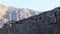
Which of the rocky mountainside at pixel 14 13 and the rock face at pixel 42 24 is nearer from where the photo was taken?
the rock face at pixel 42 24

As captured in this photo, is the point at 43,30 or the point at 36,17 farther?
the point at 36,17

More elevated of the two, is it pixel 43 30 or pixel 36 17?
pixel 36 17

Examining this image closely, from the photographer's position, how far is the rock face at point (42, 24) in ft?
26.7

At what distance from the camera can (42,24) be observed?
876cm

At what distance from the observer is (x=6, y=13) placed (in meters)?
56.8

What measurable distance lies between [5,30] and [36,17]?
11.3 ft

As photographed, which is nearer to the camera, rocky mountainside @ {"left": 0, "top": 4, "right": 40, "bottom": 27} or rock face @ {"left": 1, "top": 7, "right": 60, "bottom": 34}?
rock face @ {"left": 1, "top": 7, "right": 60, "bottom": 34}

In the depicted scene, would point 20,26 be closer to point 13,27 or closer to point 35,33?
point 13,27

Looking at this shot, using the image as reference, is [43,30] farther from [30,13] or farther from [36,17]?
[30,13]

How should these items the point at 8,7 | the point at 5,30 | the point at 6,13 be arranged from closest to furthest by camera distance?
the point at 5,30
the point at 6,13
the point at 8,7

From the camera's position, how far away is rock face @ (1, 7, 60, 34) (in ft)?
26.7

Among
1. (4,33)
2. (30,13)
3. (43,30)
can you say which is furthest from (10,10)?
(43,30)

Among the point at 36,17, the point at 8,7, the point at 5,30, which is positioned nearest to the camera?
the point at 36,17

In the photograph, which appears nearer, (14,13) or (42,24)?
(42,24)
